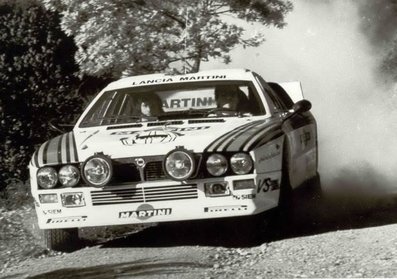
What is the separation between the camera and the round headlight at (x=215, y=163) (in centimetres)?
782

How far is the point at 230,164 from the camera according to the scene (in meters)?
7.86

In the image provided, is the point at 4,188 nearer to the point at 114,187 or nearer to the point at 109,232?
the point at 109,232

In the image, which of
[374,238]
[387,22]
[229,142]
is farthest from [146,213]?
[387,22]

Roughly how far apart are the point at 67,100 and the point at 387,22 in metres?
17.9

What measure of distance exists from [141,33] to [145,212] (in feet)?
22.8

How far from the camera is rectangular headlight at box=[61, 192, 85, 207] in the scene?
26.3 feet

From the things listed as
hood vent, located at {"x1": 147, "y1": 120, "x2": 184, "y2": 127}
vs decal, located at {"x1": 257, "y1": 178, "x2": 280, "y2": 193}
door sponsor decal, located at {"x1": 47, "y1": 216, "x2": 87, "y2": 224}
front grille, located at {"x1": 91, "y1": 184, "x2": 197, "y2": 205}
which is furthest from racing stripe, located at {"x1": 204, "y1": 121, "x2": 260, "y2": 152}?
door sponsor decal, located at {"x1": 47, "y1": 216, "x2": 87, "y2": 224}

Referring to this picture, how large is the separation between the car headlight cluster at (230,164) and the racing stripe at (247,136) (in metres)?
0.07

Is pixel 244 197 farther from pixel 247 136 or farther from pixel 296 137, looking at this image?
pixel 296 137

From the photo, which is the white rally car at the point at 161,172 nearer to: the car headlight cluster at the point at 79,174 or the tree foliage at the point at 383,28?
the car headlight cluster at the point at 79,174

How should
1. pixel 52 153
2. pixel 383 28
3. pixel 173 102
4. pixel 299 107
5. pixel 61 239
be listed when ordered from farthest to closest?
pixel 383 28 → pixel 173 102 → pixel 299 107 → pixel 61 239 → pixel 52 153

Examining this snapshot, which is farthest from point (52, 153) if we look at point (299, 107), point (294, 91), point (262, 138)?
point (294, 91)

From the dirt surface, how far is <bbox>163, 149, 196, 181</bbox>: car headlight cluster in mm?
629

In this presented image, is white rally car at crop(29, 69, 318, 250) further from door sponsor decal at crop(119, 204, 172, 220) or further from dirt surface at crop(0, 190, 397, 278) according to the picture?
dirt surface at crop(0, 190, 397, 278)
